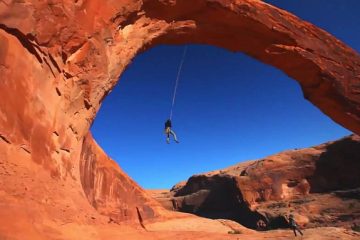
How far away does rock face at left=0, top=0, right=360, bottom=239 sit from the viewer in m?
5.01

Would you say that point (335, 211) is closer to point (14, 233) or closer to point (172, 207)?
point (172, 207)

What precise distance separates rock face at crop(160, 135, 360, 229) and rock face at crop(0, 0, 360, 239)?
1932 centimetres

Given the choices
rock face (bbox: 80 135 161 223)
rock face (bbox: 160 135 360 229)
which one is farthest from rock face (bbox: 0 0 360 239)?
rock face (bbox: 160 135 360 229)

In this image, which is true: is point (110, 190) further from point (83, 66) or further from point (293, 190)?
point (293, 190)

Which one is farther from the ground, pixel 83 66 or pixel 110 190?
pixel 83 66

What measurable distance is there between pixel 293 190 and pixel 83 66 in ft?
111

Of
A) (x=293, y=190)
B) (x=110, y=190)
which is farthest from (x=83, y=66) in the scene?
(x=293, y=190)

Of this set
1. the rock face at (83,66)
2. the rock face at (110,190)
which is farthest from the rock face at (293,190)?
the rock face at (83,66)

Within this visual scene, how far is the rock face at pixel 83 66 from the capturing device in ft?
16.4

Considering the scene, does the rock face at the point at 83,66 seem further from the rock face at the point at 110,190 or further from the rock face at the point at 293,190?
the rock face at the point at 293,190

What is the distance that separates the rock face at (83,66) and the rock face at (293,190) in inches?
761

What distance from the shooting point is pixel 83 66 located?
292 inches

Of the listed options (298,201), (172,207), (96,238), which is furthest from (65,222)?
(172,207)

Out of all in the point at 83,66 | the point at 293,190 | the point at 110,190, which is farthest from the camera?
the point at 293,190
